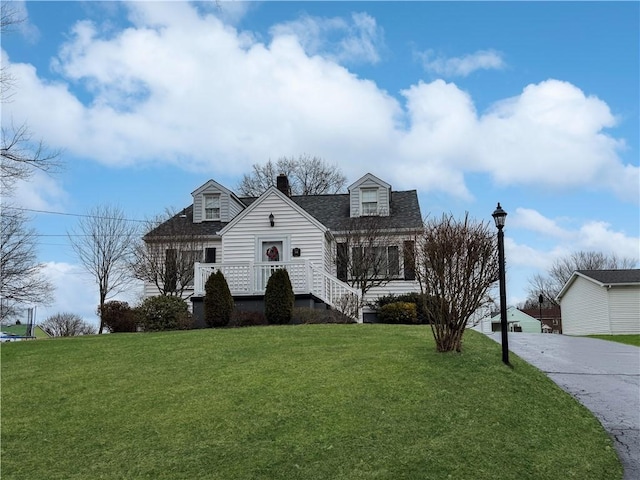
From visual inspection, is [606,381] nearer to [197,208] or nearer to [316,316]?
[316,316]

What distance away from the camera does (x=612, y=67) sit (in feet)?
41.8

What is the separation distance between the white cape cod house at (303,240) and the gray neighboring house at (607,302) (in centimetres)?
1145

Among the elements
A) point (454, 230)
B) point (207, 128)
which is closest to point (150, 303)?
point (207, 128)

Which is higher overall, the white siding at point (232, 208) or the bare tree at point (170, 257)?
the white siding at point (232, 208)

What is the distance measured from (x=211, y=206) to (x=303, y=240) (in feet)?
20.8

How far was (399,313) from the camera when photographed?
18.0 m

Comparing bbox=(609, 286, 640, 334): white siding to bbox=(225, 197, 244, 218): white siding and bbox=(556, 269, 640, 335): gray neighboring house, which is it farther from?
bbox=(225, 197, 244, 218): white siding

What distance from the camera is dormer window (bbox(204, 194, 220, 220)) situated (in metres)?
25.2

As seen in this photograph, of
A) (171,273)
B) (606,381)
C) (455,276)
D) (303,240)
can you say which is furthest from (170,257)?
(606,381)

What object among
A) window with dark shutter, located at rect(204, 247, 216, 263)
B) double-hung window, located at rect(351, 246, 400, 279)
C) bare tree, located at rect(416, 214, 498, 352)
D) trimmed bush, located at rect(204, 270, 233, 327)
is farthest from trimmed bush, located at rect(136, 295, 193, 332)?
bare tree, located at rect(416, 214, 498, 352)

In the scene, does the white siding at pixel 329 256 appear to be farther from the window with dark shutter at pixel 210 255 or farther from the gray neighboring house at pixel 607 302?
the gray neighboring house at pixel 607 302

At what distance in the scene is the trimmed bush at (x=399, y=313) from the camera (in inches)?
701

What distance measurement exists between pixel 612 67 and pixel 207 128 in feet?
33.2

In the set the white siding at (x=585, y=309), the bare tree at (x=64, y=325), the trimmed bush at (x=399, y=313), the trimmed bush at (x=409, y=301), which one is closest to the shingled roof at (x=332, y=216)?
the trimmed bush at (x=409, y=301)
